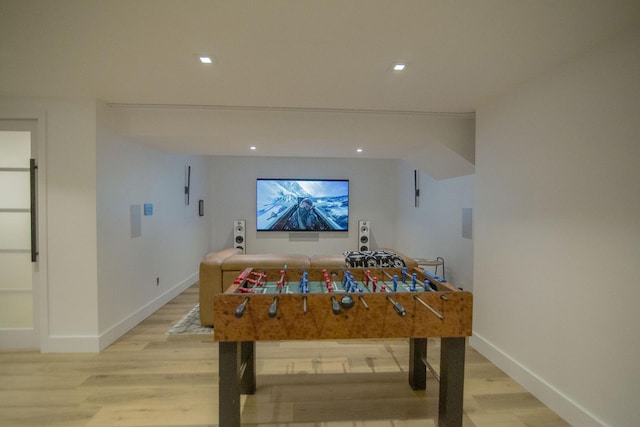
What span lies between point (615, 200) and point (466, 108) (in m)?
1.66

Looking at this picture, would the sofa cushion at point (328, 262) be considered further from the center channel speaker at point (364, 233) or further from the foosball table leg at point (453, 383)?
the center channel speaker at point (364, 233)

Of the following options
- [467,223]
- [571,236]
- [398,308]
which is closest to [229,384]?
[398,308]

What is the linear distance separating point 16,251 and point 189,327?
184 cm

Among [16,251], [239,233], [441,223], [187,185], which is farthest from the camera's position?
[239,233]

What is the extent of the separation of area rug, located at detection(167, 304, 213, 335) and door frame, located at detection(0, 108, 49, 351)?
1139 mm

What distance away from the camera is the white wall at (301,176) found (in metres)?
6.45

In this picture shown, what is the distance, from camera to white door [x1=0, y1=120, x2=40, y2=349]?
2.92 meters

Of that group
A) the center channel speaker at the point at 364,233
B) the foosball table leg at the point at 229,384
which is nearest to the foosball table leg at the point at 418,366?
the foosball table leg at the point at 229,384

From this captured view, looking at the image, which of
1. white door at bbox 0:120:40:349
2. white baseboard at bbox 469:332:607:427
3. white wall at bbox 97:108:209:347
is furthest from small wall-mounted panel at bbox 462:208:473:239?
white door at bbox 0:120:40:349

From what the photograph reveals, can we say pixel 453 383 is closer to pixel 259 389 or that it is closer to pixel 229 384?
pixel 229 384

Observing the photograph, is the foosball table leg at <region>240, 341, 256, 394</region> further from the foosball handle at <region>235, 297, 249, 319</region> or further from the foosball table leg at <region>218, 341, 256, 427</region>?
the foosball handle at <region>235, 297, 249, 319</region>

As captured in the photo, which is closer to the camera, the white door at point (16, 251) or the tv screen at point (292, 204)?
the white door at point (16, 251)

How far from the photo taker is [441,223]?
170 inches

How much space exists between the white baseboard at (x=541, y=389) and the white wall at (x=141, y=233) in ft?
12.3
